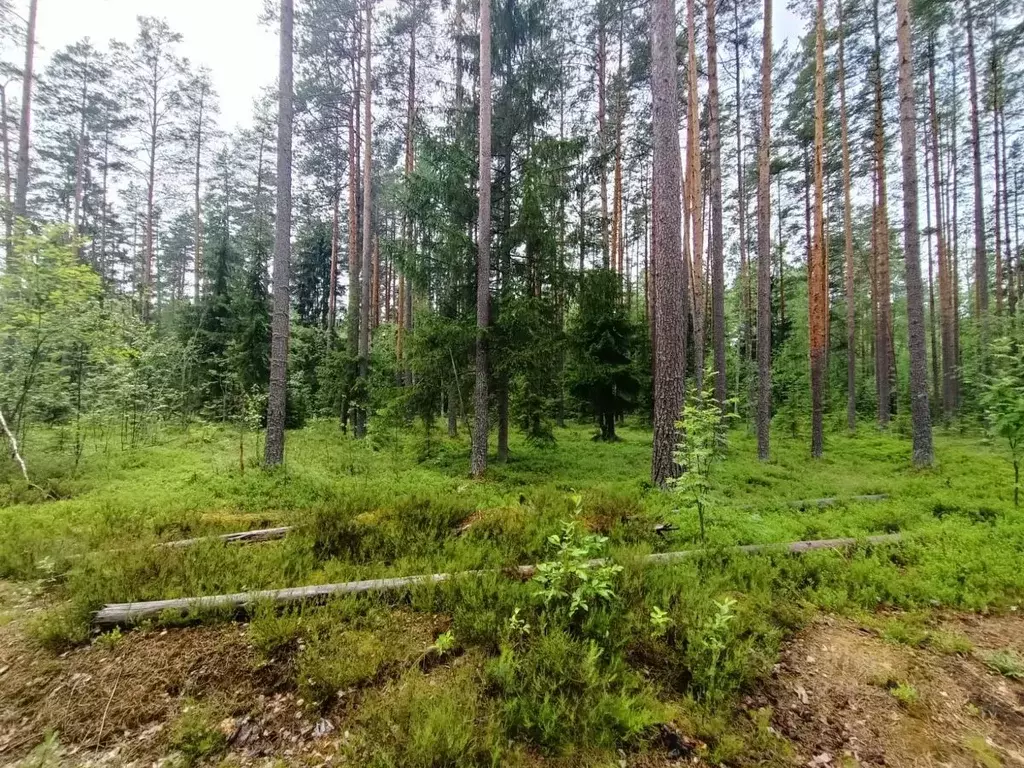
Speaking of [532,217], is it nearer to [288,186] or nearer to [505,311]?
[505,311]

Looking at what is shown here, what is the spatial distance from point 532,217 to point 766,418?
339 inches

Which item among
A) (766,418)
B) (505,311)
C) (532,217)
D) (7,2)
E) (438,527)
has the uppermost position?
(7,2)

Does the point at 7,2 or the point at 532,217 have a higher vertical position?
the point at 7,2

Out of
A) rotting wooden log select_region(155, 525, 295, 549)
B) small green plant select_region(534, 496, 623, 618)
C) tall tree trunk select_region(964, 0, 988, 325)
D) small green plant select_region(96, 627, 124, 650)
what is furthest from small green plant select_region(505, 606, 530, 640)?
tall tree trunk select_region(964, 0, 988, 325)

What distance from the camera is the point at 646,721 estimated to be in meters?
2.58

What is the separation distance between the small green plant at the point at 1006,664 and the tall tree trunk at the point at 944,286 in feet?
65.6

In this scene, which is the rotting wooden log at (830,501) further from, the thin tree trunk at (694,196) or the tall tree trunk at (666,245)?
the thin tree trunk at (694,196)

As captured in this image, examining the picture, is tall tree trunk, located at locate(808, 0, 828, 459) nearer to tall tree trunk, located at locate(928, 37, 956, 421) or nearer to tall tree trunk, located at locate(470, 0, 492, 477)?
tall tree trunk, located at locate(928, 37, 956, 421)

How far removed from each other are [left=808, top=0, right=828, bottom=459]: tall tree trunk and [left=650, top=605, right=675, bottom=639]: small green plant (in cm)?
1174

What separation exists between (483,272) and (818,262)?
10.6 meters

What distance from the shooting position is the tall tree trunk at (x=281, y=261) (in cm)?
881

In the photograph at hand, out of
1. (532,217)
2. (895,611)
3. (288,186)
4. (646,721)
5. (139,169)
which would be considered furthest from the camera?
(139,169)

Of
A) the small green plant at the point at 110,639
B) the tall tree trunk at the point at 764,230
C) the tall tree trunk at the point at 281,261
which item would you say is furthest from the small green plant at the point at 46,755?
the tall tree trunk at the point at 764,230

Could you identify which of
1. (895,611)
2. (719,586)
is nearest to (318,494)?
(719,586)
